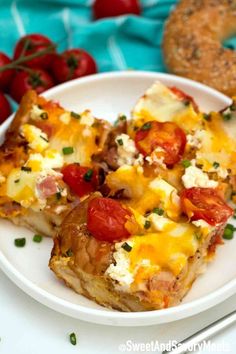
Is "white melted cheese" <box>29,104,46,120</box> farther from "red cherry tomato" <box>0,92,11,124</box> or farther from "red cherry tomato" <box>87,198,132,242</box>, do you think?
"red cherry tomato" <box>87,198,132,242</box>

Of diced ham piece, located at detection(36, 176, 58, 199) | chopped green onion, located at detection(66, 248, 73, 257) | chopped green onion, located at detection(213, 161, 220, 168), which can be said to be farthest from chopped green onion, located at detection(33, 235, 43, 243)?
chopped green onion, located at detection(213, 161, 220, 168)

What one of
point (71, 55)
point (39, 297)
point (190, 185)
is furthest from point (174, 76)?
point (39, 297)

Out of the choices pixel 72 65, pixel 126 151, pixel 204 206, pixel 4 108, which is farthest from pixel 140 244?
pixel 72 65

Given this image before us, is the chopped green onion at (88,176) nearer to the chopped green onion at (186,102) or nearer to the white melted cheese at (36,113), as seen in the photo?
the white melted cheese at (36,113)

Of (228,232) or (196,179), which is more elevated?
(196,179)

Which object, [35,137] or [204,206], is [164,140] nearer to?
[204,206]

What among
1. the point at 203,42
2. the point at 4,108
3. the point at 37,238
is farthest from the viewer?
the point at 203,42

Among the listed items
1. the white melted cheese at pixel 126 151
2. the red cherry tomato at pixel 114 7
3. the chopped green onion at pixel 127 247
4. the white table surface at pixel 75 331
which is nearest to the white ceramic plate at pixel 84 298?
the white table surface at pixel 75 331
